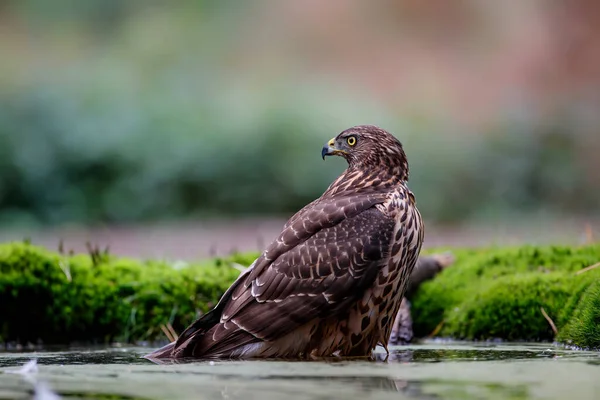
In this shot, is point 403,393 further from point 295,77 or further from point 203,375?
point 295,77

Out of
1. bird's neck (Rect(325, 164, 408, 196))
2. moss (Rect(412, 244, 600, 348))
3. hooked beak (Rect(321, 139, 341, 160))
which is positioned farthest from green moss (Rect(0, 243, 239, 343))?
moss (Rect(412, 244, 600, 348))

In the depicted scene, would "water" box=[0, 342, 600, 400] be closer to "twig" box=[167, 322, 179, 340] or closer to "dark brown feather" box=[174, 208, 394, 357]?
"dark brown feather" box=[174, 208, 394, 357]

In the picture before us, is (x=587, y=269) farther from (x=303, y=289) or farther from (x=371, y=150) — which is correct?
(x=303, y=289)

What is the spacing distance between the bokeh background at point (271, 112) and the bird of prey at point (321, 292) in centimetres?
542

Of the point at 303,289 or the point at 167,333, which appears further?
the point at 167,333

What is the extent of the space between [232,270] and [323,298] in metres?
2.44

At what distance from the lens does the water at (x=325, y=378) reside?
12.8 feet

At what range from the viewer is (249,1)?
86.0 ft

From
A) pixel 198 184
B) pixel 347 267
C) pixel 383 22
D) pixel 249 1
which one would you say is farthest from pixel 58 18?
→ pixel 347 267

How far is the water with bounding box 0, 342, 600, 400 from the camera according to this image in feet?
12.8

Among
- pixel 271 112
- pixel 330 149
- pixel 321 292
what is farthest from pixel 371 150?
pixel 271 112

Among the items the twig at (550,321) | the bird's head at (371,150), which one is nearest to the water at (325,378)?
the twig at (550,321)

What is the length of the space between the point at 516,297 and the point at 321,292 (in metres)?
1.89

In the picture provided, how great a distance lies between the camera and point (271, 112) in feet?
64.5
